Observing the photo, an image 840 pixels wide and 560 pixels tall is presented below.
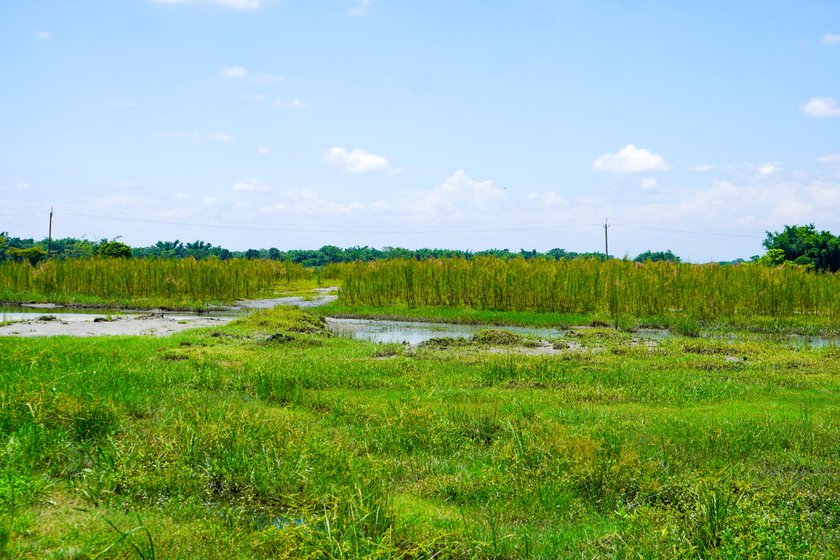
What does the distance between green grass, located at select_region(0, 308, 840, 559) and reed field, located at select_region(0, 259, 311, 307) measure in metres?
14.8

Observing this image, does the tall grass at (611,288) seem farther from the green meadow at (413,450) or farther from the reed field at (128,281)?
the green meadow at (413,450)

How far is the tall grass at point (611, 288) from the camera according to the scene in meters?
18.5

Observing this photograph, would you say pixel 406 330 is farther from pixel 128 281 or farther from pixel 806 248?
pixel 806 248

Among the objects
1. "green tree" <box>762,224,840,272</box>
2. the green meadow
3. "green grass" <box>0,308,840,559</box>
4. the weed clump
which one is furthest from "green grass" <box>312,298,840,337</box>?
"green tree" <box>762,224,840,272</box>

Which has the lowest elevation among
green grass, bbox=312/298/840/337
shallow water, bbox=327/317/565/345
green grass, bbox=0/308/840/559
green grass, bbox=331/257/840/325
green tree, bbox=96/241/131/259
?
green grass, bbox=0/308/840/559

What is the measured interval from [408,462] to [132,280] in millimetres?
21427

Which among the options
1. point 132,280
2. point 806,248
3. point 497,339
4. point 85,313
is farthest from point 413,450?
point 806,248

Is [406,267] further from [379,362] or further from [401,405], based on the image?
[401,405]

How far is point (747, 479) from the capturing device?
16.8ft

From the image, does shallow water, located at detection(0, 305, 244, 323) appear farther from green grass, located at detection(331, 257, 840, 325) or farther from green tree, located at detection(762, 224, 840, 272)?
green tree, located at detection(762, 224, 840, 272)

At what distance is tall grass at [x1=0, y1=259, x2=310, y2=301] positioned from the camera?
2433cm

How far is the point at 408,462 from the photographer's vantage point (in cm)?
566

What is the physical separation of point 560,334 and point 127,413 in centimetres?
1087

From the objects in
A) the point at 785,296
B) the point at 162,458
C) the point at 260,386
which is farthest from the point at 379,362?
the point at 785,296
